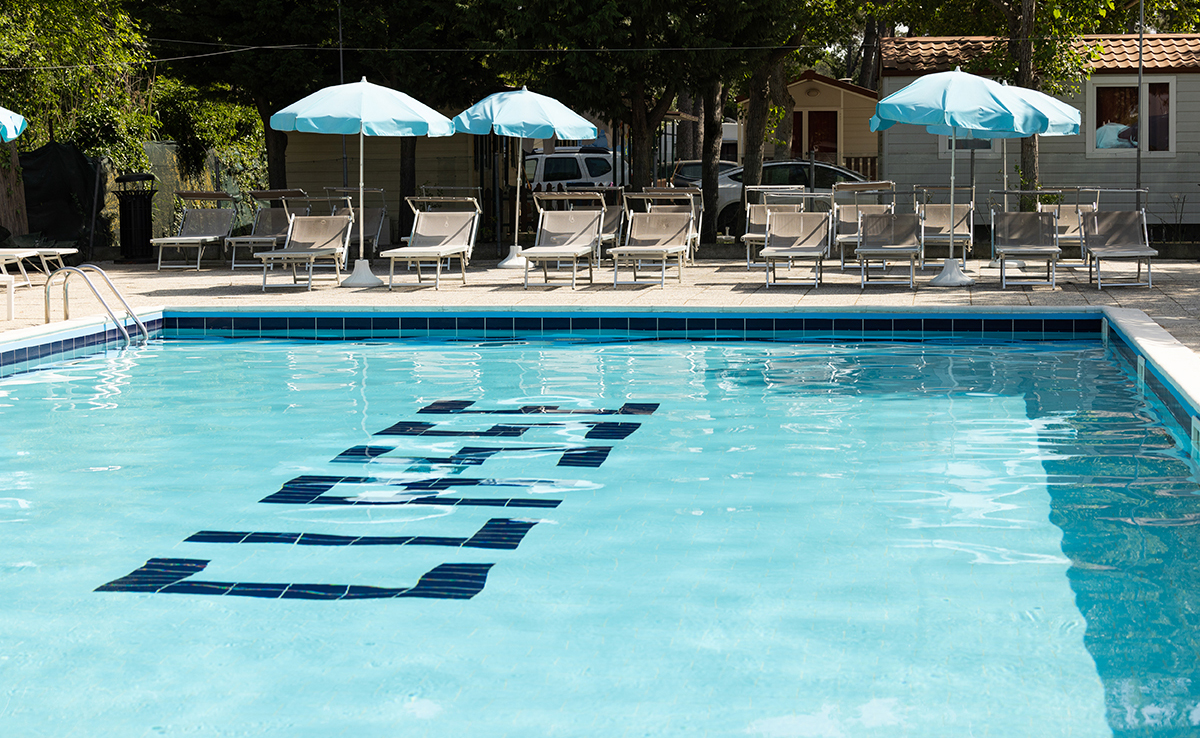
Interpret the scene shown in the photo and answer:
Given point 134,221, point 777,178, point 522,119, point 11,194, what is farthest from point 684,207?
point 11,194

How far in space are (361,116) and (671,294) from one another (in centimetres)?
353

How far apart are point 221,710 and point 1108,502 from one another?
384cm

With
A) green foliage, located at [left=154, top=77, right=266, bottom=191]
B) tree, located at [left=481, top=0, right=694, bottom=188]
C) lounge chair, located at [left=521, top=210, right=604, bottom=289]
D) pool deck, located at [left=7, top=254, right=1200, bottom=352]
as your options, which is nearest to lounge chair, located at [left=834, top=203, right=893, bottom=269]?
pool deck, located at [left=7, top=254, right=1200, bottom=352]

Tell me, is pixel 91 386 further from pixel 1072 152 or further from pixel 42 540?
pixel 1072 152

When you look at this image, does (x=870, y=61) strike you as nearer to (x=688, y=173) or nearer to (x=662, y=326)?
(x=688, y=173)

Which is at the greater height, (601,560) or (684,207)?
(684,207)

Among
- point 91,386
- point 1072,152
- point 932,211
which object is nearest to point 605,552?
point 91,386

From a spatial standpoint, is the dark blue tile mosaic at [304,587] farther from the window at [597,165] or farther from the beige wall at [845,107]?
the beige wall at [845,107]

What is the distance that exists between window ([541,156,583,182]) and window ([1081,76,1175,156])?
801 centimetres

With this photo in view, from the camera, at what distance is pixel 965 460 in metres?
6.24

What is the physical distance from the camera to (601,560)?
4801 mm

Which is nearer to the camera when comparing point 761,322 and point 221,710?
point 221,710

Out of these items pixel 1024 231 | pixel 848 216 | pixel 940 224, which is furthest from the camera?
pixel 848 216

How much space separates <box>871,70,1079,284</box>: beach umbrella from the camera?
1186cm
